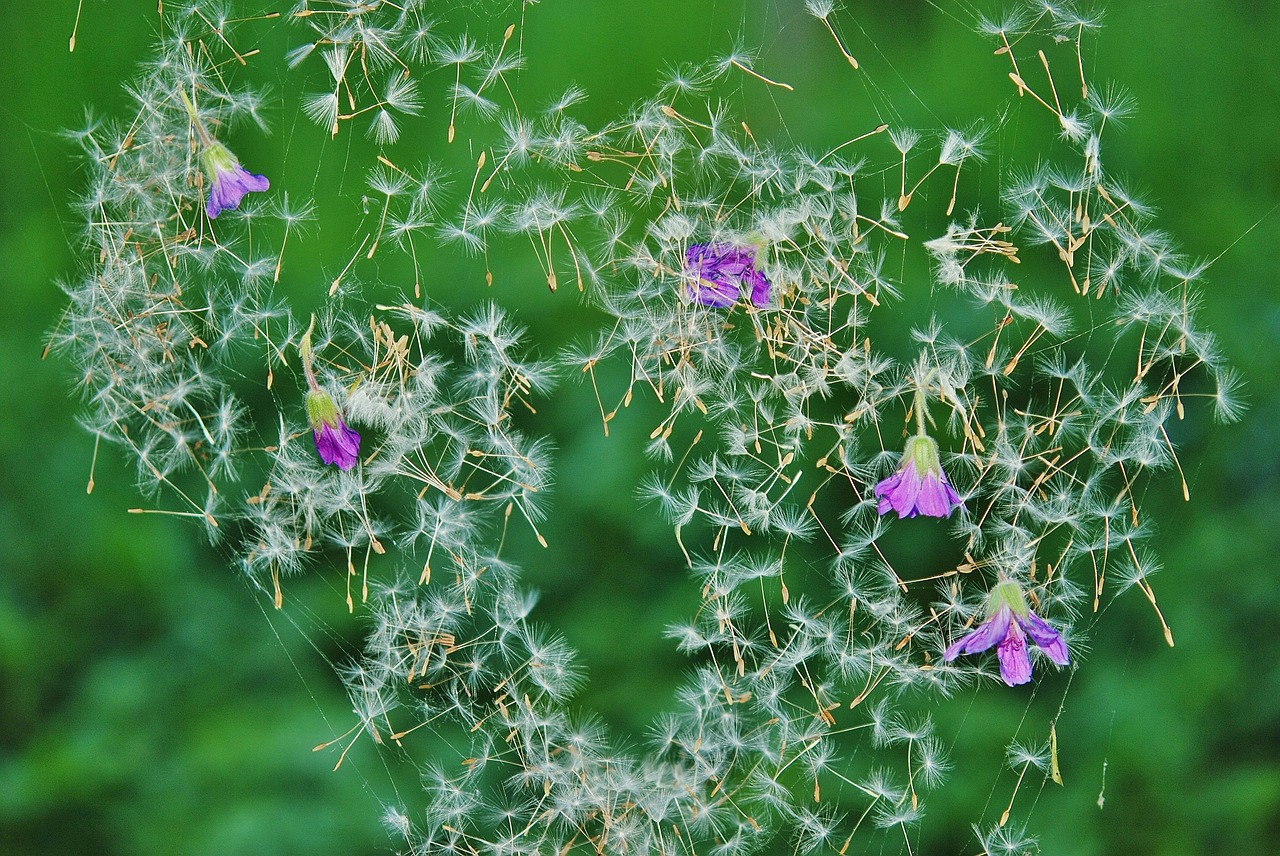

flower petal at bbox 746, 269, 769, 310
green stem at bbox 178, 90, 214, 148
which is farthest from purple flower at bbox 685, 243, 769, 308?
green stem at bbox 178, 90, 214, 148

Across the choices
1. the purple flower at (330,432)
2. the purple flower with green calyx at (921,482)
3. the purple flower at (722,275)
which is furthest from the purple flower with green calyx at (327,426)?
the purple flower with green calyx at (921,482)

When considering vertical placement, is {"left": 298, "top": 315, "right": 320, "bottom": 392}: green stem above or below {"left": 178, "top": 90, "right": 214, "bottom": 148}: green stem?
below

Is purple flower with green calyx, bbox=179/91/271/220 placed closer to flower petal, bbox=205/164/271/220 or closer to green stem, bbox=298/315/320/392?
flower petal, bbox=205/164/271/220

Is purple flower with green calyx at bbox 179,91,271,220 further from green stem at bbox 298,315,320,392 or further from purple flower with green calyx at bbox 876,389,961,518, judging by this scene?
purple flower with green calyx at bbox 876,389,961,518

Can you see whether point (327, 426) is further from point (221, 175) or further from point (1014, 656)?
point (1014, 656)

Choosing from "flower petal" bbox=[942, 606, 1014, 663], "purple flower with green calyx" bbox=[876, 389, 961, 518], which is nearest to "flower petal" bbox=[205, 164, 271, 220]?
"purple flower with green calyx" bbox=[876, 389, 961, 518]

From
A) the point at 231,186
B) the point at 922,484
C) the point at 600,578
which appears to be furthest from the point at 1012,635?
the point at 231,186
